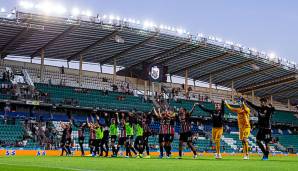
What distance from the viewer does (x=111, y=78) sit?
49.9 meters

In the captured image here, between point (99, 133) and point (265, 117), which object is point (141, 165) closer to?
point (265, 117)

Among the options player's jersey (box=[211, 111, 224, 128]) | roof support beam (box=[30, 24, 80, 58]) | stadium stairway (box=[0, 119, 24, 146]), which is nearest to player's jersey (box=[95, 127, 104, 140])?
player's jersey (box=[211, 111, 224, 128])

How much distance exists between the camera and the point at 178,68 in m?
51.0

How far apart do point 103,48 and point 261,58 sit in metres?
16.8

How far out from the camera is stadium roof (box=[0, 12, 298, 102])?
36781 mm

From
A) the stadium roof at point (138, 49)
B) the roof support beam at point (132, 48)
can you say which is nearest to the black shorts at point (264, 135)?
the stadium roof at point (138, 49)

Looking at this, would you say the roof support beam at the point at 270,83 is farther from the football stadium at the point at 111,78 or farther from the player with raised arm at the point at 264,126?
the player with raised arm at the point at 264,126

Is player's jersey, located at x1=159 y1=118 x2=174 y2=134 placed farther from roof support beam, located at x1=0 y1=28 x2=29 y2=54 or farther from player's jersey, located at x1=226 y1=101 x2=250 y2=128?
roof support beam, located at x1=0 y1=28 x2=29 y2=54

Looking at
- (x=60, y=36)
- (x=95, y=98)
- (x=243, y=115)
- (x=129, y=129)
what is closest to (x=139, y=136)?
(x=129, y=129)

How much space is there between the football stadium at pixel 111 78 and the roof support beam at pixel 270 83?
0.43ft

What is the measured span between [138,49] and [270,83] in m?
21.1

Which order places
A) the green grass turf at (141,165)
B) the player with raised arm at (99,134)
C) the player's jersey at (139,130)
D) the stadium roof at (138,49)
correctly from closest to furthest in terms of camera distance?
1. the green grass turf at (141,165)
2. the player's jersey at (139,130)
3. the player with raised arm at (99,134)
4. the stadium roof at (138,49)

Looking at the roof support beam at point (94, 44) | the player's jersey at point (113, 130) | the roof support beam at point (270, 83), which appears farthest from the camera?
the roof support beam at point (270, 83)

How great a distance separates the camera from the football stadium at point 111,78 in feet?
114
